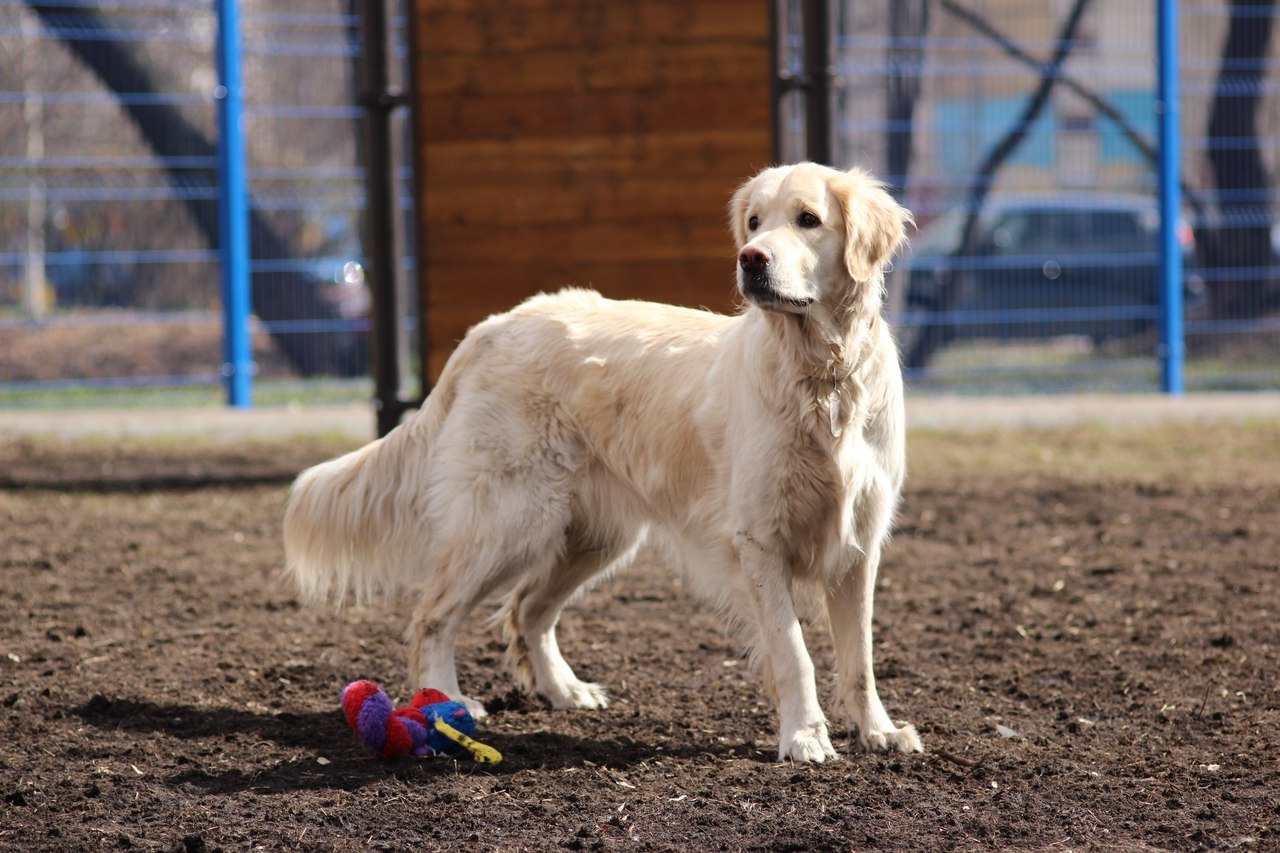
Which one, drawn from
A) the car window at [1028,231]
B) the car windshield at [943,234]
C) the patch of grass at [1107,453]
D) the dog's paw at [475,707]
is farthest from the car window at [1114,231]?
the dog's paw at [475,707]

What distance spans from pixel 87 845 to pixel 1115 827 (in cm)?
239

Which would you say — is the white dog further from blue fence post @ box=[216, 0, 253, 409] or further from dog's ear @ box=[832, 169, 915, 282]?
blue fence post @ box=[216, 0, 253, 409]

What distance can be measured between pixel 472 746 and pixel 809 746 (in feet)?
3.04

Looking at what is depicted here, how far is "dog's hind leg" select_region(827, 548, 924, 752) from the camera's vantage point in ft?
12.9

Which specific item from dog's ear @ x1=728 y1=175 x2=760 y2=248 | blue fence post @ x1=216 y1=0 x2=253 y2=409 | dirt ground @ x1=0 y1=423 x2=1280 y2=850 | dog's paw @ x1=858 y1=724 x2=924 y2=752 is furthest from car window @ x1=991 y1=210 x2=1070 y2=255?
dog's paw @ x1=858 y1=724 x2=924 y2=752

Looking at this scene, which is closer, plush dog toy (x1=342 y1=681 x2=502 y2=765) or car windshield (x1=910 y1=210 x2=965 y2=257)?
plush dog toy (x1=342 y1=681 x2=502 y2=765)

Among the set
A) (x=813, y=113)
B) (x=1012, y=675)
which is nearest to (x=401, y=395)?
(x=813, y=113)

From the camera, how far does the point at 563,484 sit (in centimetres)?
449

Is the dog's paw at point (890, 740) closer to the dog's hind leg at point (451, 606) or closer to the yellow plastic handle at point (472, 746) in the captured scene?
the yellow plastic handle at point (472, 746)

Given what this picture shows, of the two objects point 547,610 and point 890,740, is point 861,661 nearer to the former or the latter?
point 890,740

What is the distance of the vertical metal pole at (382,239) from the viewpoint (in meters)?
8.15

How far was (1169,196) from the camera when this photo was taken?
463 inches

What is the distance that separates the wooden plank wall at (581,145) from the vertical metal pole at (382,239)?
0.24m

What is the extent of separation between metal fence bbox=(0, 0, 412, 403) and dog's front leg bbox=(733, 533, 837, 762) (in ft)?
26.0
